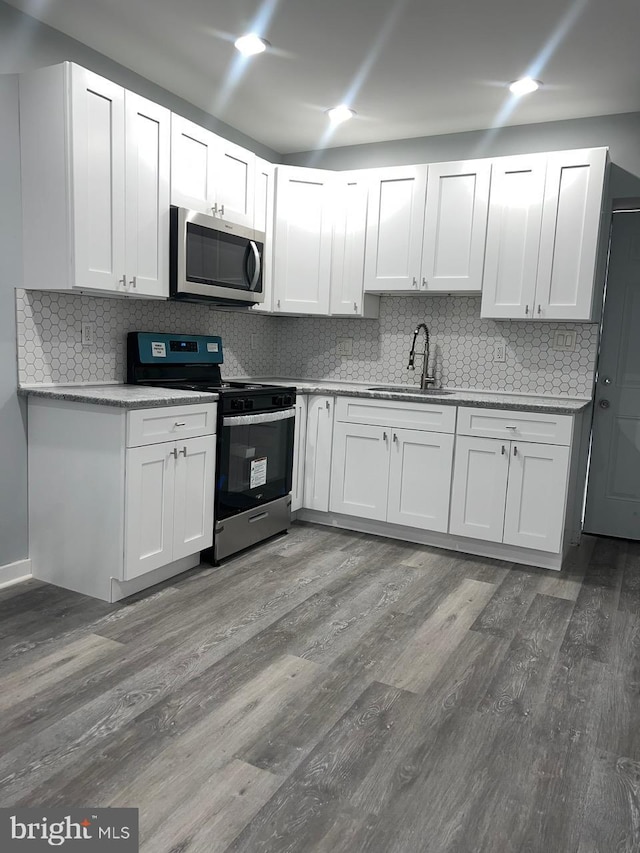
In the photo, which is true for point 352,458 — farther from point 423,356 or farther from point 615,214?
point 615,214

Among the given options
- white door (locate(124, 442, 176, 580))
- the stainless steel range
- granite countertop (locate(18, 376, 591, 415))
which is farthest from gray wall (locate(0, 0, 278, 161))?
white door (locate(124, 442, 176, 580))

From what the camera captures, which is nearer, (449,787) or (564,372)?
(449,787)

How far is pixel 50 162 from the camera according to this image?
2.78 meters

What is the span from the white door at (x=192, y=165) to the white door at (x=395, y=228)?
1.09 m

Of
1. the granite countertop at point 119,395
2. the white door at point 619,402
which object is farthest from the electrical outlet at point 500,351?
the granite countertop at point 119,395

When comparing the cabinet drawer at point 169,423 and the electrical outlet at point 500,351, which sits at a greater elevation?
the electrical outlet at point 500,351

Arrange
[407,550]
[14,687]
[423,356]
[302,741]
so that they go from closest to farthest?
[302,741] < [14,687] < [407,550] < [423,356]

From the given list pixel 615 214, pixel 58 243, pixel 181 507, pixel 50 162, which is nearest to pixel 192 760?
pixel 181 507

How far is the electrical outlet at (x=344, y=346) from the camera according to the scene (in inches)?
182

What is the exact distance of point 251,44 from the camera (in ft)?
9.89

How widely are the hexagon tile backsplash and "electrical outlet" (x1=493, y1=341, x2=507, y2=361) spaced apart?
0.06 ft

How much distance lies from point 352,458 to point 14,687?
233 centimetres

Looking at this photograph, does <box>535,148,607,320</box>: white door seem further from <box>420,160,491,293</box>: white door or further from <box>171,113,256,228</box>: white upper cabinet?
<box>171,113,256,228</box>: white upper cabinet

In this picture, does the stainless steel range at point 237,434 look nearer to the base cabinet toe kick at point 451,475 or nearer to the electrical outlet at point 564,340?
the base cabinet toe kick at point 451,475
